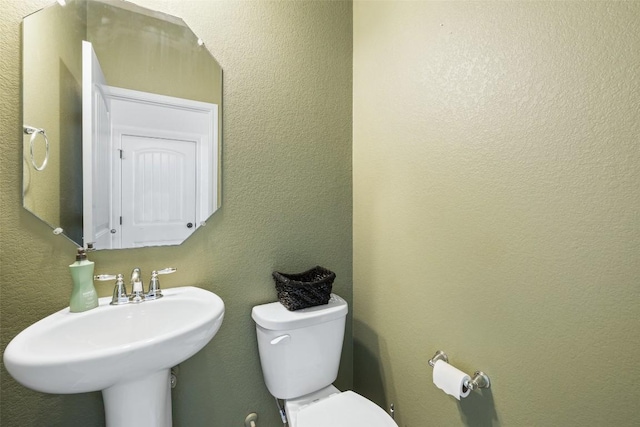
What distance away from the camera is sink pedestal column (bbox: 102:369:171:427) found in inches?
37.4

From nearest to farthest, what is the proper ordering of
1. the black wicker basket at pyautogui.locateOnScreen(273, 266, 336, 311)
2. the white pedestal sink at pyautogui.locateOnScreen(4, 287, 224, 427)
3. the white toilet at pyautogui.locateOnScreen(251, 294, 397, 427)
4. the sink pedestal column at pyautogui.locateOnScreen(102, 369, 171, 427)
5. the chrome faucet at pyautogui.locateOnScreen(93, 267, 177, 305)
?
1. the white pedestal sink at pyautogui.locateOnScreen(4, 287, 224, 427)
2. the sink pedestal column at pyautogui.locateOnScreen(102, 369, 171, 427)
3. the chrome faucet at pyautogui.locateOnScreen(93, 267, 177, 305)
4. the white toilet at pyautogui.locateOnScreen(251, 294, 397, 427)
5. the black wicker basket at pyautogui.locateOnScreen(273, 266, 336, 311)

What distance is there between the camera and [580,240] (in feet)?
2.59

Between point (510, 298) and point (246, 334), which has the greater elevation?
point (510, 298)

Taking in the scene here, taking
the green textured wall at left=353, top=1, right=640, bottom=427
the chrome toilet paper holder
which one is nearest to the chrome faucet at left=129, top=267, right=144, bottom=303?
the green textured wall at left=353, top=1, right=640, bottom=427

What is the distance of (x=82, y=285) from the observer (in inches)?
38.8

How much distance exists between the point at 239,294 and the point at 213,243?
10.3 inches

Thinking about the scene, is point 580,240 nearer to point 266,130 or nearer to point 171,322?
point 266,130

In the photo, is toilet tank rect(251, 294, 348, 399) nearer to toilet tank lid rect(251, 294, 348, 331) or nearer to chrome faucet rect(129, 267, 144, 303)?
toilet tank lid rect(251, 294, 348, 331)

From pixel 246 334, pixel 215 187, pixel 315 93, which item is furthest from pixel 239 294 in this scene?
pixel 315 93

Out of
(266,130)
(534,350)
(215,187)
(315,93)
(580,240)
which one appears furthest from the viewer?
(315,93)

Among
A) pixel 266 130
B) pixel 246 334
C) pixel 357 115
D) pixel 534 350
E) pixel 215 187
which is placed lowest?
pixel 246 334

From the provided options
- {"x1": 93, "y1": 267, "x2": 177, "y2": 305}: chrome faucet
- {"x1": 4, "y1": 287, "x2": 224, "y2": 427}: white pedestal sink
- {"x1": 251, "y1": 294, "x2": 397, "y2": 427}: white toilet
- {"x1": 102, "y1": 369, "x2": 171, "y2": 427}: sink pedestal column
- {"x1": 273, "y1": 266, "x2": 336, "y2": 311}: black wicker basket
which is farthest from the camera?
{"x1": 273, "y1": 266, "x2": 336, "y2": 311}: black wicker basket

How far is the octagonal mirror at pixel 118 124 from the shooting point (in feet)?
3.26

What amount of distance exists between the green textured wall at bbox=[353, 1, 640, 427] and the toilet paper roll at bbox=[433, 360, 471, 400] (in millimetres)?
77
